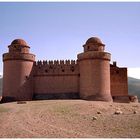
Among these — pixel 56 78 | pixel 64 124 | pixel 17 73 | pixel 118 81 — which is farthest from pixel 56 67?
pixel 64 124

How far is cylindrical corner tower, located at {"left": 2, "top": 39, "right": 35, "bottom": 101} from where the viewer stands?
28.9m

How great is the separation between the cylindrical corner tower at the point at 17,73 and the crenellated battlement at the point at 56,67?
1114mm

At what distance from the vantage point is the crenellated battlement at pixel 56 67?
30.5m

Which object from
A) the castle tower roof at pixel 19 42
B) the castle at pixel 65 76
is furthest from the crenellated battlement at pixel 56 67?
the castle tower roof at pixel 19 42

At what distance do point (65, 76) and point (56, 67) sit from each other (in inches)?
58.0

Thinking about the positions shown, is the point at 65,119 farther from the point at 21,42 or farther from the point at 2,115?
the point at 21,42

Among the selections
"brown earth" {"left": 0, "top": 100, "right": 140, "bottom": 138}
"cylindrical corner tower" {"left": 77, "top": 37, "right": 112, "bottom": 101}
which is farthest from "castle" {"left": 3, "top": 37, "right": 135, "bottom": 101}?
"brown earth" {"left": 0, "top": 100, "right": 140, "bottom": 138}

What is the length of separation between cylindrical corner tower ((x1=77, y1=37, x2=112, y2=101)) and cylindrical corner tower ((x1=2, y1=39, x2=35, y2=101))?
229 inches

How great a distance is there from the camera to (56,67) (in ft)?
101

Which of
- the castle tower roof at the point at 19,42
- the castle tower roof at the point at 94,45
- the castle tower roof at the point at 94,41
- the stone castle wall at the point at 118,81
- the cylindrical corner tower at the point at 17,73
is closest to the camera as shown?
the cylindrical corner tower at the point at 17,73

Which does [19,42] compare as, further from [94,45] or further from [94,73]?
[94,73]

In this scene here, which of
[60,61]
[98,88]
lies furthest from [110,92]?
[60,61]

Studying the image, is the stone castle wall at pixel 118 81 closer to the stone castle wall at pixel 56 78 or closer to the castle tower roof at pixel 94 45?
the castle tower roof at pixel 94 45

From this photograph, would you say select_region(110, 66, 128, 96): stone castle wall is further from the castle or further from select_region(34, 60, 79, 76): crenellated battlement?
select_region(34, 60, 79, 76): crenellated battlement
